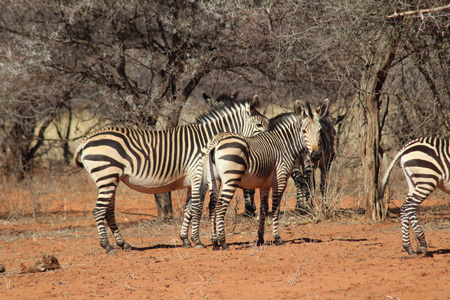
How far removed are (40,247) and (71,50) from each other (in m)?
4.33

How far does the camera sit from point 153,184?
8.41 metres

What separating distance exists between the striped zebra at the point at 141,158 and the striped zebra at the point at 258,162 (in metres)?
0.55

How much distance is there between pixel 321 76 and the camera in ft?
36.6

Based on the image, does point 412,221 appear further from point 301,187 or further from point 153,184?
point 301,187

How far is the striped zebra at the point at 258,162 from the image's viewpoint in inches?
300

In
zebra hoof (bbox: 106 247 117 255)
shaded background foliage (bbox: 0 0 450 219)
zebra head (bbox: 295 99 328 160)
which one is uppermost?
shaded background foliage (bbox: 0 0 450 219)

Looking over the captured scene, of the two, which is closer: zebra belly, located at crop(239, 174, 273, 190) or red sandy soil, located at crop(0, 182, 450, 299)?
red sandy soil, located at crop(0, 182, 450, 299)

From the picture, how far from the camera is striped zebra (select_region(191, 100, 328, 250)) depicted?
300 inches

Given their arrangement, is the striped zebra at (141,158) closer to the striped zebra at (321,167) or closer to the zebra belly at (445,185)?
the striped zebra at (321,167)

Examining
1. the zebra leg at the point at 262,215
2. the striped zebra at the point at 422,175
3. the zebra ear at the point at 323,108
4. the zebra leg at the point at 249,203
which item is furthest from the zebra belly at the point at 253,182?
the zebra leg at the point at 249,203

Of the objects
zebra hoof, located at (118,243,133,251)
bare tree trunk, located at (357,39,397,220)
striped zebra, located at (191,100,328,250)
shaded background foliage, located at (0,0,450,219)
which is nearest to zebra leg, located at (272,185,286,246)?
striped zebra, located at (191,100,328,250)

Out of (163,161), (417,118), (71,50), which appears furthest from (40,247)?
(417,118)

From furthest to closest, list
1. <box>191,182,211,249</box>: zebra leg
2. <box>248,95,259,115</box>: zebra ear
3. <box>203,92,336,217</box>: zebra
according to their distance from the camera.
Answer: <box>203,92,336,217</box>: zebra < <box>248,95,259,115</box>: zebra ear < <box>191,182,211,249</box>: zebra leg

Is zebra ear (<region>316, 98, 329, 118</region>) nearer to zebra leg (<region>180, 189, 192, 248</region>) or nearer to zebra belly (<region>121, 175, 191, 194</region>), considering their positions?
zebra belly (<region>121, 175, 191, 194</region>)
